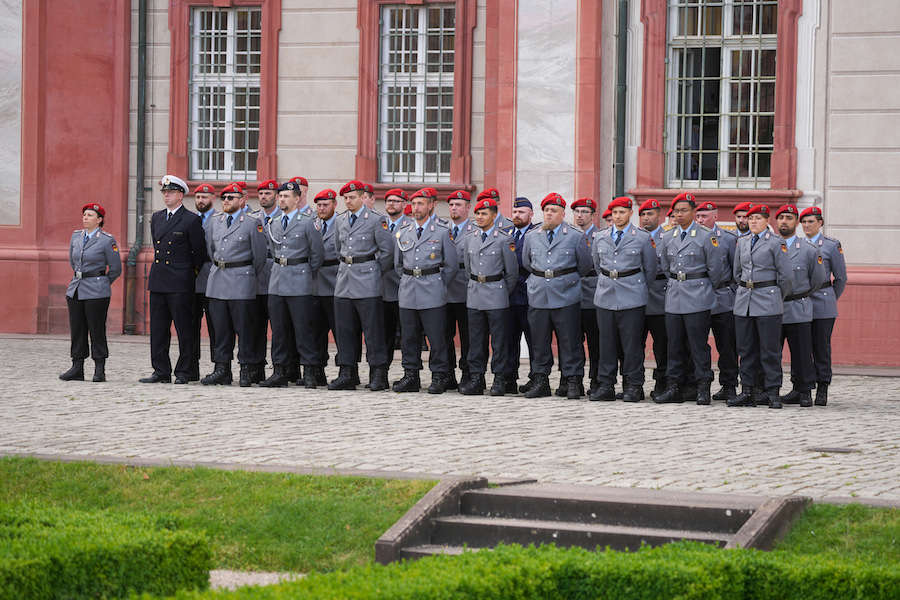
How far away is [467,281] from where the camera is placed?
1416 cm

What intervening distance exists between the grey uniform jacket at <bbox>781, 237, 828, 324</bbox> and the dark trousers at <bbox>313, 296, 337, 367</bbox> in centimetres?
426

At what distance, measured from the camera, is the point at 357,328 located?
14.3 meters

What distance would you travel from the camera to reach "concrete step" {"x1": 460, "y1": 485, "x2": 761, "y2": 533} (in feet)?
24.5

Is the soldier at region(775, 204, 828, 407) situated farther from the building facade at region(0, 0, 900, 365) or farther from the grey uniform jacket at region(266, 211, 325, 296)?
the building facade at region(0, 0, 900, 365)

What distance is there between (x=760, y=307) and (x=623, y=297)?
1.17 m

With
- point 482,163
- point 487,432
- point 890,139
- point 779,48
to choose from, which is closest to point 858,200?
point 890,139

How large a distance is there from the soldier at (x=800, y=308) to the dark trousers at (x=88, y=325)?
632 cm

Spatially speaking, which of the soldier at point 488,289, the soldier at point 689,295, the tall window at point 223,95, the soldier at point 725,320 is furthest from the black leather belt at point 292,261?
the tall window at point 223,95

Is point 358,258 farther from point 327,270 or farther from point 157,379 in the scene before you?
point 157,379

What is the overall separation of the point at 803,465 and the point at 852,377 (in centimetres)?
783

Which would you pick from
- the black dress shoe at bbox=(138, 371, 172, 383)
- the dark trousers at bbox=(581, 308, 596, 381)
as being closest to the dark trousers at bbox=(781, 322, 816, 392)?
the dark trousers at bbox=(581, 308, 596, 381)

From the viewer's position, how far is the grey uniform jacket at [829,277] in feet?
44.9

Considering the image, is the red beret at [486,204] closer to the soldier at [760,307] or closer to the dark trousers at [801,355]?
the soldier at [760,307]

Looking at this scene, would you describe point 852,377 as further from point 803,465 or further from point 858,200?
point 803,465
